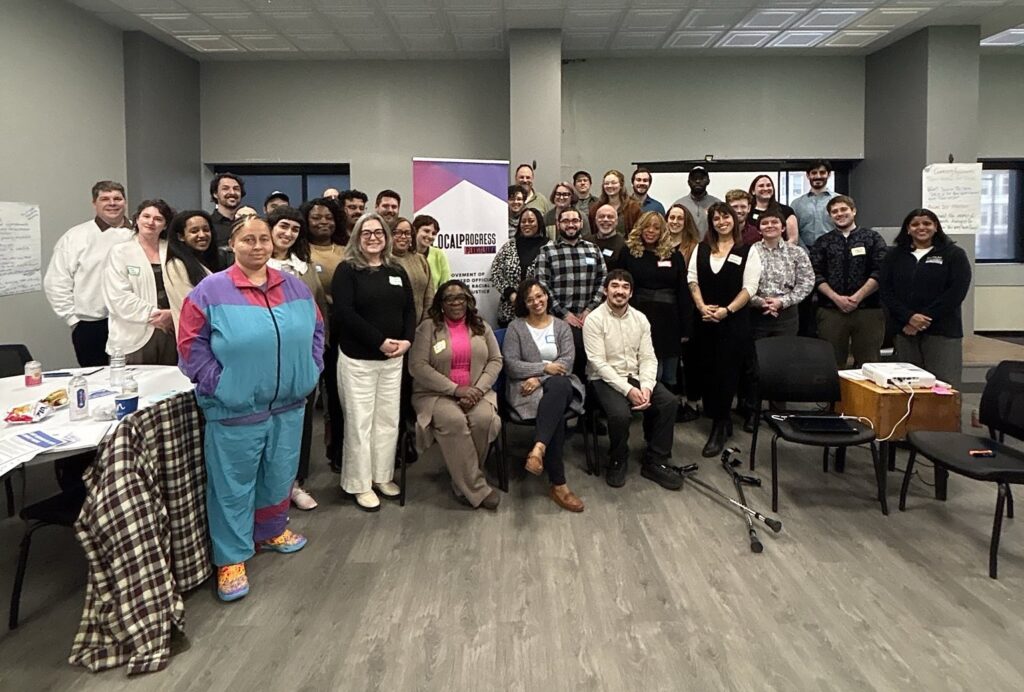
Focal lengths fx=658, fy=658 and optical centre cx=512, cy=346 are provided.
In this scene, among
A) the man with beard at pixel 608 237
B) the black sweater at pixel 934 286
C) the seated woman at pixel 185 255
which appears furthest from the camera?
the man with beard at pixel 608 237

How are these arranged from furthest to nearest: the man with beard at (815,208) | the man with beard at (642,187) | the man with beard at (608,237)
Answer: the man with beard at (815,208)
the man with beard at (642,187)
the man with beard at (608,237)

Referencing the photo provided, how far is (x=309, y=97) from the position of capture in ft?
24.9

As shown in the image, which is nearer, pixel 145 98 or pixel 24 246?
pixel 24 246

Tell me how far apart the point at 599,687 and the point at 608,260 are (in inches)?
114

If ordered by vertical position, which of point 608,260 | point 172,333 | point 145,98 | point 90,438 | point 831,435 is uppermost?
point 145,98

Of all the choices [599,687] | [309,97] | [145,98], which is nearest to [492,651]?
[599,687]

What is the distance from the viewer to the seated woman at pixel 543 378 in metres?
3.43

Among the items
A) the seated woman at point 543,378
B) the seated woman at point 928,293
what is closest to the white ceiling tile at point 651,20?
the seated woman at point 928,293

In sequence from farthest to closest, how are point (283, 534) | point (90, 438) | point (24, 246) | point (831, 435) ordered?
point (24, 246) < point (831, 435) < point (283, 534) < point (90, 438)

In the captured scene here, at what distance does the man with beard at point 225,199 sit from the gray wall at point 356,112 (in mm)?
3550

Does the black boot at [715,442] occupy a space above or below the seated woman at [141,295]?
below

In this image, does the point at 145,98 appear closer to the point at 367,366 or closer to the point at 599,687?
the point at 367,366

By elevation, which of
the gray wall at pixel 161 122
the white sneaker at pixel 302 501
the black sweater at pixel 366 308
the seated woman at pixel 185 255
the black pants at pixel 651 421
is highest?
the gray wall at pixel 161 122

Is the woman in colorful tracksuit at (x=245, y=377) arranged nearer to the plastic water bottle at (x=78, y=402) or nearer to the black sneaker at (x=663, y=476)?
the plastic water bottle at (x=78, y=402)
